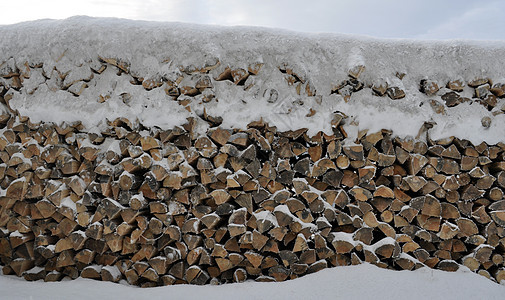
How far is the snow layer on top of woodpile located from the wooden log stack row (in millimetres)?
120

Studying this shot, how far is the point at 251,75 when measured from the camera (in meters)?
2.58

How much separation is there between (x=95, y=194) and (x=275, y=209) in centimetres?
138

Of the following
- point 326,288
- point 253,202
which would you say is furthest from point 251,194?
point 326,288

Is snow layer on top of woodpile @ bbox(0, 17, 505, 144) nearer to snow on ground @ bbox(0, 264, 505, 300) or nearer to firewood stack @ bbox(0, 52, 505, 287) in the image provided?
firewood stack @ bbox(0, 52, 505, 287)

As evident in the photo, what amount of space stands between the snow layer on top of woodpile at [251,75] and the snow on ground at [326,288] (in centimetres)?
106

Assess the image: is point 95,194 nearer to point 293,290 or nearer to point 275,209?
point 275,209

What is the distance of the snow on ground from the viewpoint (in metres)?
2.44

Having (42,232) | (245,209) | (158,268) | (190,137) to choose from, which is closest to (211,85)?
(190,137)

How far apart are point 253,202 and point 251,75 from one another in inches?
37.2

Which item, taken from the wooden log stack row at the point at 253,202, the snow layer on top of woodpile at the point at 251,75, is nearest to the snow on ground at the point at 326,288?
the wooden log stack row at the point at 253,202

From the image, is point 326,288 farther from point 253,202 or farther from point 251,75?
point 251,75

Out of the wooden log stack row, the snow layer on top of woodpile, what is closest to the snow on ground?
the wooden log stack row

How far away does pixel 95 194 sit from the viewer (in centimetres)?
266

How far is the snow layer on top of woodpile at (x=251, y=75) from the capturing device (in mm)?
2566
